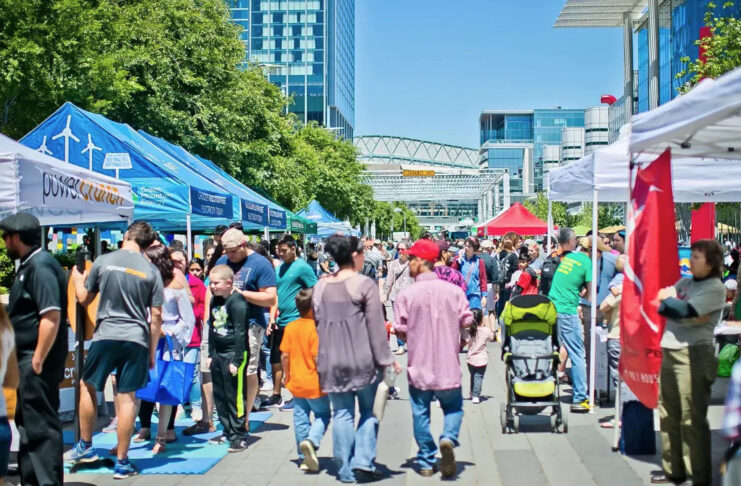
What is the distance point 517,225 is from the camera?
97.5 ft

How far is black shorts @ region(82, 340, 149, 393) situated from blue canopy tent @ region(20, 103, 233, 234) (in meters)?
6.73

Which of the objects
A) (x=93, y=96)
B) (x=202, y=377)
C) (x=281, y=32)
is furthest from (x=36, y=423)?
(x=281, y=32)

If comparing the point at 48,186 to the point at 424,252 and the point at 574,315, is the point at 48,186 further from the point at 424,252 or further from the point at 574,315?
the point at 574,315

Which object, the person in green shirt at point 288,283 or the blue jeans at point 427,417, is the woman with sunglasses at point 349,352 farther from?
the person in green shirt at point 288,283

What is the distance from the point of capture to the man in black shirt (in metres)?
5.95

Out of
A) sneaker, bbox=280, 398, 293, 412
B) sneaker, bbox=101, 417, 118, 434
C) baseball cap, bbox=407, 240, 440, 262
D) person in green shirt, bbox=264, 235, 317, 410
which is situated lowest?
sneaker, bbox=280, 398, 293, 412

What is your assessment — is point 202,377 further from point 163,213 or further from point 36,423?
point 163,213

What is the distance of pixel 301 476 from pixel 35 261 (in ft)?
8.81

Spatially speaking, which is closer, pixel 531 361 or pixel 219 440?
pixel 219 440

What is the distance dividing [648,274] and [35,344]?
Result: 444 cm

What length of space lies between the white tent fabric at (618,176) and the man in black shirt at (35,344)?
562cm

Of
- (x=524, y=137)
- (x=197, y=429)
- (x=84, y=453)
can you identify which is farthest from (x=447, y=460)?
(x=524, y=137)

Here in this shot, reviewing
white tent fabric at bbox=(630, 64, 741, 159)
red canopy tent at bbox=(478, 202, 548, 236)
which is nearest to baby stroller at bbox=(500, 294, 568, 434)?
white tent fabric at bbox=(630, 64, 741, 159)

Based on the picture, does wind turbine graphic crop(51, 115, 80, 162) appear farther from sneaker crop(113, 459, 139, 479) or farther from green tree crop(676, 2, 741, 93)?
green tree crop(676, 2, 741, 93)
